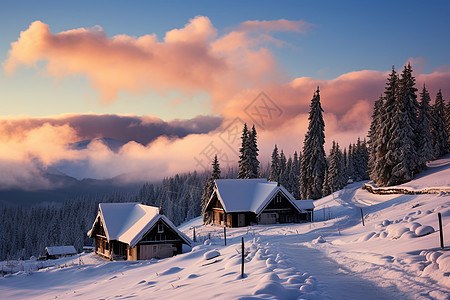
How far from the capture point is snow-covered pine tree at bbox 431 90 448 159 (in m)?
64.7

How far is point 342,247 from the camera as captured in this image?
21.1 metres

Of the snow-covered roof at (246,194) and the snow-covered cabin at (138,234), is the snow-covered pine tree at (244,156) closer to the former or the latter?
the snow-covered roof at (246,194)

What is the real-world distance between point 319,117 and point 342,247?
4647 cm

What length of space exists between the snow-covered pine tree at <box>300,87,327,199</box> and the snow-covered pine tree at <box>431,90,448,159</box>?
2133 cm

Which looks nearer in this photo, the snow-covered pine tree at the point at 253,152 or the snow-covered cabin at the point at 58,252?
the snow-covered pine tree at the point at 253,152

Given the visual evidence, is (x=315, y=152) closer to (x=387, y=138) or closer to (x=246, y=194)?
(x=387, y=138)

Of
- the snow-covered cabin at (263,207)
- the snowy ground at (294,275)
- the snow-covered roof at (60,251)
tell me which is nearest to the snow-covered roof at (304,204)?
the snow-covered cabin at (263,207)

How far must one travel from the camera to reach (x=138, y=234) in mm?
33125

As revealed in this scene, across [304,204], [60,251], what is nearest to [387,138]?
[304,204]

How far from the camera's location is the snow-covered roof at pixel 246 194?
1896 inches

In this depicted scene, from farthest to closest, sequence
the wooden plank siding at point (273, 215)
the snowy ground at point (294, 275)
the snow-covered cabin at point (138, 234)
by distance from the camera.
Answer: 1. the wooden plank siding at point (273, 215)
2. the snow-covered cabin at point (138, 234)
3. the snowy ground at point (294, 275)

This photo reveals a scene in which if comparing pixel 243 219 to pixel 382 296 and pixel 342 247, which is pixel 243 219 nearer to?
pixel 342 247

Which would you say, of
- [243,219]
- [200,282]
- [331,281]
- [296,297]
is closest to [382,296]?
[331,281]

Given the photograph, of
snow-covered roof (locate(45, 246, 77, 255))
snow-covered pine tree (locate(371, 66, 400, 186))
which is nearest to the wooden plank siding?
snow-covered pine tree (locate(371, 66, 400, 186))
